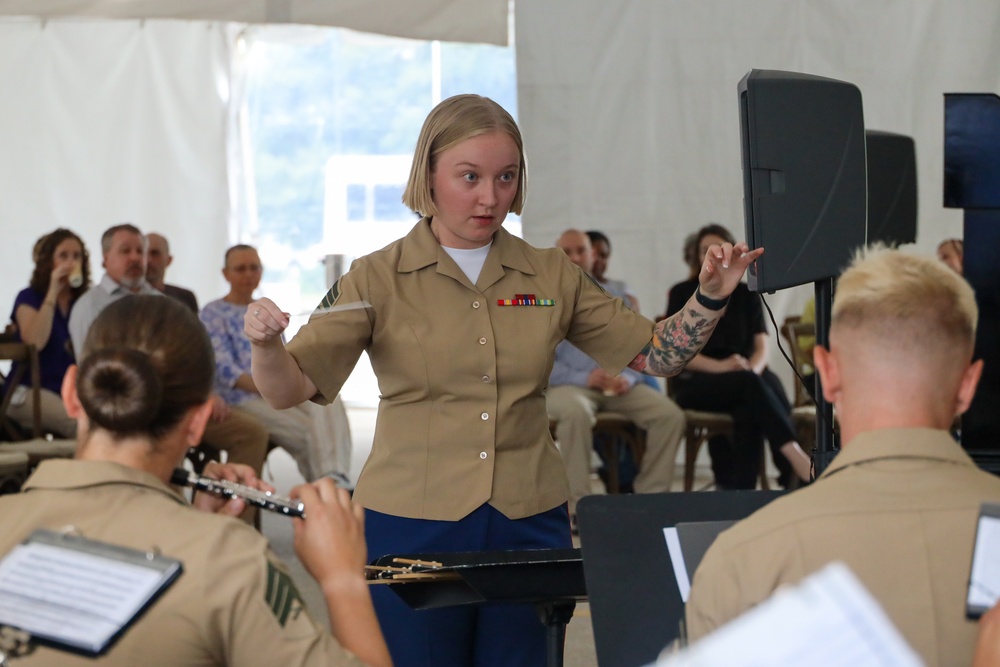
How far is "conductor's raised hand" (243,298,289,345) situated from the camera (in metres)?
1.84

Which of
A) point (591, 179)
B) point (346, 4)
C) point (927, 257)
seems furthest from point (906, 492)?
point (591, 179)

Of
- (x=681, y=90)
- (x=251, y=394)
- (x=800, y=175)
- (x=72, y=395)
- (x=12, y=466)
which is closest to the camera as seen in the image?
(x=72, y=395)

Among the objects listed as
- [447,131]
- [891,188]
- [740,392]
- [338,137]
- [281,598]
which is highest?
[338,137]

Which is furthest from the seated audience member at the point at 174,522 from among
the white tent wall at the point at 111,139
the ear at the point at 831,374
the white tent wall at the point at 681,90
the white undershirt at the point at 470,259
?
the white tent wall at the point at 111,139

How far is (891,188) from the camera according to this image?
8.00ft

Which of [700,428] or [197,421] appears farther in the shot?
[700,428]

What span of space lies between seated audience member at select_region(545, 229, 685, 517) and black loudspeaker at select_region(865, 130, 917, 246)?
2934mm

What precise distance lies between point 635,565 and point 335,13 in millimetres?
3761

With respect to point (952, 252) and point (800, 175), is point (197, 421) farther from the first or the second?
point (952, 252)

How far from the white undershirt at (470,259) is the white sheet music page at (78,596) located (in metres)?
1.05

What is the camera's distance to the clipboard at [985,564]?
1.12m

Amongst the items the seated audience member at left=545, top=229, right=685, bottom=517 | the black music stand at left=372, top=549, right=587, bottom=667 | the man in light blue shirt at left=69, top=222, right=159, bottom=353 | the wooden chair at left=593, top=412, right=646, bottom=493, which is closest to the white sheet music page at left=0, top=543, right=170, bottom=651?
the black music stand at left=372, top=549, right=587, bottom=667

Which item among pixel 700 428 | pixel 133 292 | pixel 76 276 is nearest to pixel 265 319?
pixel 133 292

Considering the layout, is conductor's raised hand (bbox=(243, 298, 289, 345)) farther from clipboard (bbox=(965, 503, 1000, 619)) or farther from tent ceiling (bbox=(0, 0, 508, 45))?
tent ceiling (bbox=(0, 0, 508, 45))
